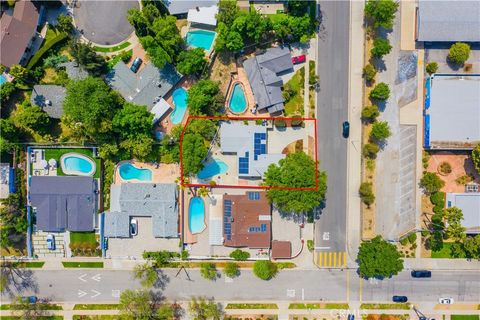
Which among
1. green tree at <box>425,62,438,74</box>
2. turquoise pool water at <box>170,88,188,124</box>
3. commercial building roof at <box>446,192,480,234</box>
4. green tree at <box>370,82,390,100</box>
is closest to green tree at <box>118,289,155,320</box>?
turquoise pool water at <box>170,88,188,124</box>

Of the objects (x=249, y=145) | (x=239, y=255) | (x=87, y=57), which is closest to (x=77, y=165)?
(x=87, y=57)

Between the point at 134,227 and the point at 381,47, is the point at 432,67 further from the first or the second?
the point at 134,227

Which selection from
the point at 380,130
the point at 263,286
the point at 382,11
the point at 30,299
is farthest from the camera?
the point at 263,286

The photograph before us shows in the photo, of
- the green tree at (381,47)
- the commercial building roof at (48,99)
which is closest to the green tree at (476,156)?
the green tree at (381,47)

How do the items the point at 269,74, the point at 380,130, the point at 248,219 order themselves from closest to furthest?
1. the point at 380,130
2. the point at 269,74
3. the point at 248,219

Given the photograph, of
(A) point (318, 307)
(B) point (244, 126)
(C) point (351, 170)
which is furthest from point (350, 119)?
(A) point (318, 307)
